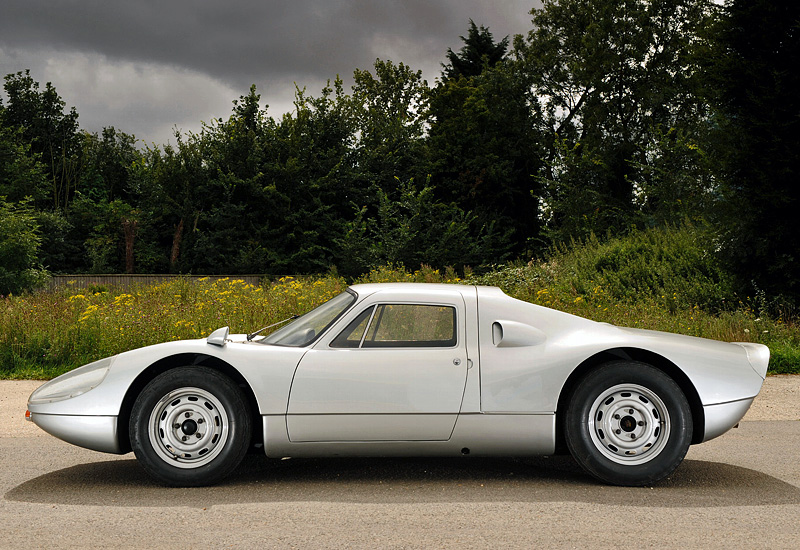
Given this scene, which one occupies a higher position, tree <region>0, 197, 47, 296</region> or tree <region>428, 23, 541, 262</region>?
tree <region>428, 23, 541, 262</region>

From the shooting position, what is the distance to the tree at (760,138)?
1454 centimetres

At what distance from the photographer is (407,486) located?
503 centimetres

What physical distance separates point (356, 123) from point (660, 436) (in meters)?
35.3

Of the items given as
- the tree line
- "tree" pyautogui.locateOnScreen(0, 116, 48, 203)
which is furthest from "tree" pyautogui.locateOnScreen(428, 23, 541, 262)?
"tree" pyautogui.locateOnScreen(0, 116, 48, 203)

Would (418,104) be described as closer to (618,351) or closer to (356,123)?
(356,123)

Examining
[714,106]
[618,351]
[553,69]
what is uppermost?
[553,69]

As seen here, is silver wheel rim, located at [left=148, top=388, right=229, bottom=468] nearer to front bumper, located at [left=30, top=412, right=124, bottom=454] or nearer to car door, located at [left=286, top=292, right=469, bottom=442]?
front bumper, located at [left=30, top=412, right=124, bottom=454]

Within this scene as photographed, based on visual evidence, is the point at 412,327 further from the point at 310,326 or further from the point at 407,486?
the point at 407,486

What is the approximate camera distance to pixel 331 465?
5703mm

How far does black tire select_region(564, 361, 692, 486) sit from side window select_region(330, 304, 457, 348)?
3.36ft

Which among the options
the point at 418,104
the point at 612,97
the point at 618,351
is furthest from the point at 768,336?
the point at 418,104

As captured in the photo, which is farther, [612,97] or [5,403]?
[612,97]

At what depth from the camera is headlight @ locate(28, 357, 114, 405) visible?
507 cm

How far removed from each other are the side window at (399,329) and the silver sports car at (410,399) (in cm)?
1
